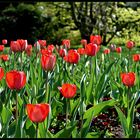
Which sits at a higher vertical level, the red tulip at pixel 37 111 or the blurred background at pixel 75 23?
the red tulip at pixel 37 111

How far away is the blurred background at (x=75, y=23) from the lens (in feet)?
46.4

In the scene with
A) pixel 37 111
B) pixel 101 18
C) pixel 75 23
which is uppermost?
pixel 37 111

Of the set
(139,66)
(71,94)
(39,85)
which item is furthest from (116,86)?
(71,94)

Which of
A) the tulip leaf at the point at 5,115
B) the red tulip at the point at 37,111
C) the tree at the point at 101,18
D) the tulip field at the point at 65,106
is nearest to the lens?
the red tulip at the point at 37,111

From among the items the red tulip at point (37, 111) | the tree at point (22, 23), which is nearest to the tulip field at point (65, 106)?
the red tulip at point (37, 111)

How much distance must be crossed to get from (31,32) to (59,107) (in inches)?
459

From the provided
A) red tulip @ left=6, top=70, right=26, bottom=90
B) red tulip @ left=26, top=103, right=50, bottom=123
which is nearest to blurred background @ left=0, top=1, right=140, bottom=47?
red tulip @ left=6, top=70, right=26, bottom=90

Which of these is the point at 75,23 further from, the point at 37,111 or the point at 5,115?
the point at 37,111

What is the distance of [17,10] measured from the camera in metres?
14.3

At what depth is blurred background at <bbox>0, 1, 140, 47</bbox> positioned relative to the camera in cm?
1416

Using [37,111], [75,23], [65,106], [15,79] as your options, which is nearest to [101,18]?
[75,23]

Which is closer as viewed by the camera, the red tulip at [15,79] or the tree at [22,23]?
the red tulip at [15,79]

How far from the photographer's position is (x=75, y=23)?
14.6 meters

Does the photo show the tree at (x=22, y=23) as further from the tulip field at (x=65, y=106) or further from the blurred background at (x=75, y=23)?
the tulip field at (x=65, y=106)
